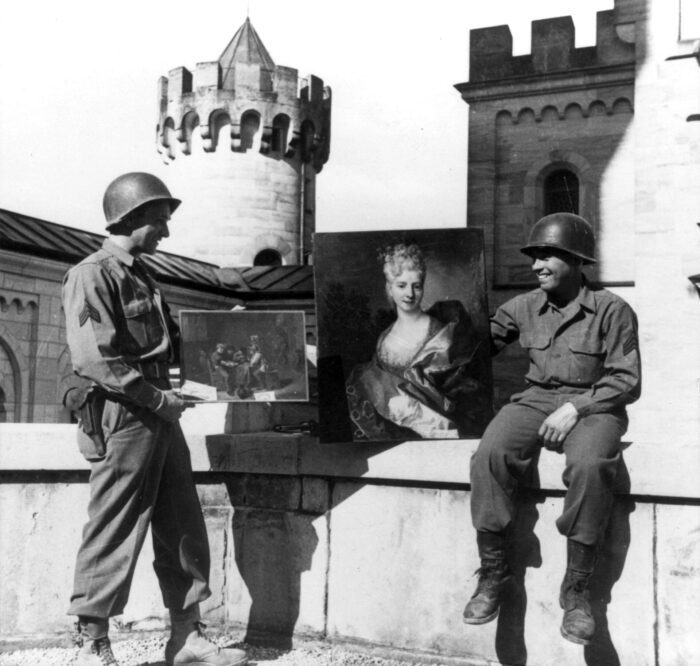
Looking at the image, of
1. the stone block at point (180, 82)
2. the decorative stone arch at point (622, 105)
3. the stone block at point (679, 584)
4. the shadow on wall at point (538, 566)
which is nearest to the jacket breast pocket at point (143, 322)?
the shadow on wall at point (538, 566)

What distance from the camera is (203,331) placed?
4.09 meters

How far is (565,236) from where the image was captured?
12.8 ft

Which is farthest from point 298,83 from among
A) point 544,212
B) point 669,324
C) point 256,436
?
point 256,436

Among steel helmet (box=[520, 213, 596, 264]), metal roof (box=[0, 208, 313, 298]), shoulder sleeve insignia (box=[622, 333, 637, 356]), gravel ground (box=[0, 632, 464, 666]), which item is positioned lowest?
gravel ground (box=[0, 632, 464, 666])

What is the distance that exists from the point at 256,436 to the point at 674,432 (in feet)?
30.4

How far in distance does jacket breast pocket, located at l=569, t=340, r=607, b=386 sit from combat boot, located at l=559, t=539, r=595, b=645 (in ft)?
2.20

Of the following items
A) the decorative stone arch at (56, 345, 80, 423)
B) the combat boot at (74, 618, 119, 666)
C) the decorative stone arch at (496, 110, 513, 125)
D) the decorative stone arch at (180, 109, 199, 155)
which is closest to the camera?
the combat boot at (74, 618, 119, 666)

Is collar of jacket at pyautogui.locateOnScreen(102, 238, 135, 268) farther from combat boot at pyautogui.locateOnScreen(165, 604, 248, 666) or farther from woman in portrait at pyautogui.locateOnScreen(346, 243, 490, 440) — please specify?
combat boot at pyautogui.locateOnScreen(165, 604, 248, 666)

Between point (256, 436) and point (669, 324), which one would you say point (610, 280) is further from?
point (256, 436)

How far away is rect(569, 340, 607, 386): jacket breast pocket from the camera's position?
3.81m

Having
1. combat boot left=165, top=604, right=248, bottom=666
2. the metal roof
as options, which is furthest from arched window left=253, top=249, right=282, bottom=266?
combat boot left=165, top=604, right=248, bottom=666

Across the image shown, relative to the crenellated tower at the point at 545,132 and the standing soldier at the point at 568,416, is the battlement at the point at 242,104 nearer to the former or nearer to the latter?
the crenellated tower at the point at 545,132

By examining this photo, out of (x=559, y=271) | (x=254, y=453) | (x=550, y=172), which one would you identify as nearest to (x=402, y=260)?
(x=559, y=271)

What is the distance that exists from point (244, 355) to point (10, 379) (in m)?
15.1
